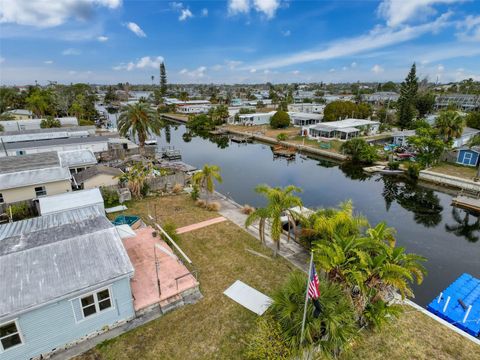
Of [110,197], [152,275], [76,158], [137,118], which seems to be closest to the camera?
[152,275]

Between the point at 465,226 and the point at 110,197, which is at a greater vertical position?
the point at 110,197

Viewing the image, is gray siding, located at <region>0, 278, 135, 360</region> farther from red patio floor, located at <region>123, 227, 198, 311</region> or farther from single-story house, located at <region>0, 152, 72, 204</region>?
single-story house, located at <region>0, 152, 72, 204</region>

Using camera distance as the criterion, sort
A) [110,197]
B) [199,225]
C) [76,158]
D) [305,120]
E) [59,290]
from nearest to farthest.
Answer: [59,290]
[199,225]
[110,197]
[76,158]
[305,120]

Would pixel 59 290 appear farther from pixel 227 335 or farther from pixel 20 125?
pixel 20 125

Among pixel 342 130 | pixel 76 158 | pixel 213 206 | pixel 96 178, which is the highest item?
pixel 342 130

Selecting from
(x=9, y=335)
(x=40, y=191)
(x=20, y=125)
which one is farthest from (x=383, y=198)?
(x=20, y=125)

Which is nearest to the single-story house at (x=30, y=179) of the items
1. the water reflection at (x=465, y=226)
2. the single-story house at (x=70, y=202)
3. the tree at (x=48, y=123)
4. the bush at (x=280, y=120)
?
the single-story house at (x=70, y=202)

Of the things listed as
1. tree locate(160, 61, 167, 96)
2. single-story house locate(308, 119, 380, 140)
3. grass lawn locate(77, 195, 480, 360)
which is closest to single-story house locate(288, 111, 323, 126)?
single-story house locate(308, 119, 380, 140)
